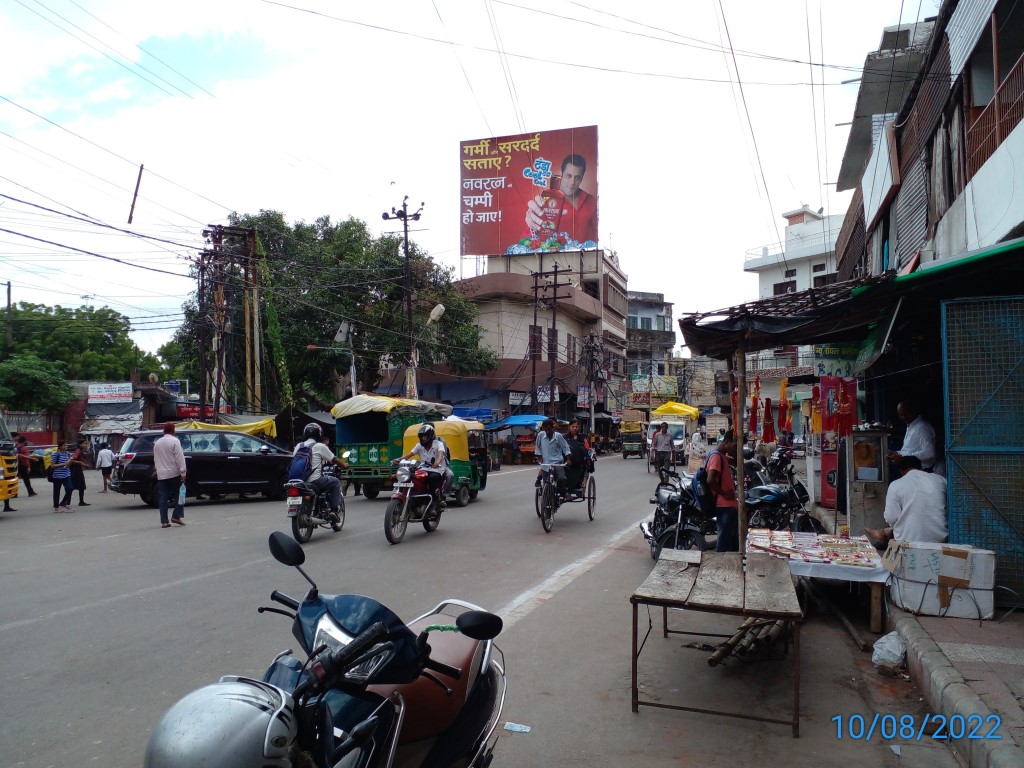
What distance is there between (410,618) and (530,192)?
43168 mm

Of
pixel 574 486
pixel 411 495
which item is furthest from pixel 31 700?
pixel 574 486

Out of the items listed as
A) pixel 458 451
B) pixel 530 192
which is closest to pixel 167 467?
pixel 458 451

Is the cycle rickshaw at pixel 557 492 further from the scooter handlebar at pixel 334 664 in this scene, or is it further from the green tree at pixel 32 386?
the green tree at pixel 32 386

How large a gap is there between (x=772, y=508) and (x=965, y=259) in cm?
418

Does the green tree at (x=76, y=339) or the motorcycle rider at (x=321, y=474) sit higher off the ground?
the green tree at (x=76, y=339)

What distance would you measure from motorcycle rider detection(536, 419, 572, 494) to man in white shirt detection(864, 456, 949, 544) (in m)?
6.23

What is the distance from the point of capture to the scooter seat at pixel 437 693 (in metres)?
2.62

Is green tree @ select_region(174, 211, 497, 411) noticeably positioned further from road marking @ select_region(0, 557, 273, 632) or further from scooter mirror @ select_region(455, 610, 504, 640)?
scooter mirror @ select_region(455, 610, 504, 640)

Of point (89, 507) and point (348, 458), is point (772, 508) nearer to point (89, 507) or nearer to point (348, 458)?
point (348, 458)

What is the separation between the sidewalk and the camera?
370 cm

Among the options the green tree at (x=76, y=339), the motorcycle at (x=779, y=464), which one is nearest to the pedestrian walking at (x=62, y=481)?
the motorcycle at (x=779, y=464)

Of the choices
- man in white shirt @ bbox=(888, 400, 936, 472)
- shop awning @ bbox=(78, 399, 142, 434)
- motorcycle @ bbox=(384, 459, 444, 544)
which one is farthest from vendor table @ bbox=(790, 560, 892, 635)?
shop awning @ bbox=(78, 399, 142, 434)

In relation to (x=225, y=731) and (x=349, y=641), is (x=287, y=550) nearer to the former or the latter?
(x=349, y=641)

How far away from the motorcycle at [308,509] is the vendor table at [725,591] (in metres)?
6.45
